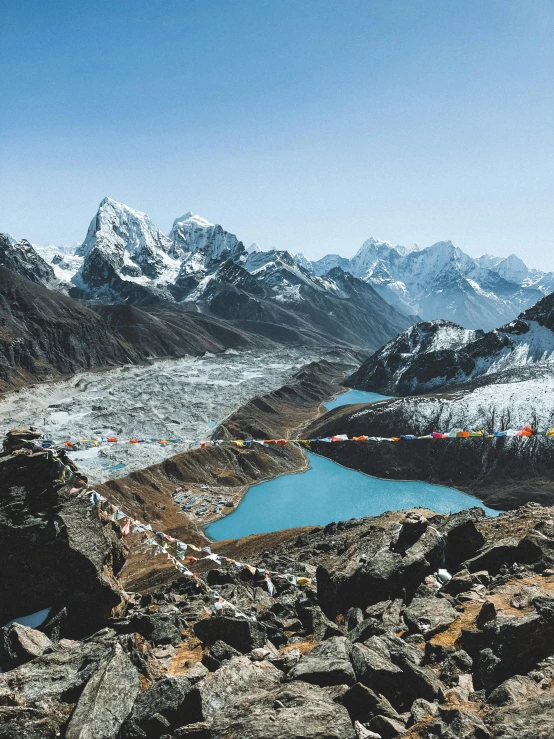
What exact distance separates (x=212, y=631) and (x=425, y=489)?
83.1m

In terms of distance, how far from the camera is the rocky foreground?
10359 mm

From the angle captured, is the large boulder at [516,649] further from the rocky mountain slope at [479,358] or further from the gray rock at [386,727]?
the rocky mountain slope at [479,358]

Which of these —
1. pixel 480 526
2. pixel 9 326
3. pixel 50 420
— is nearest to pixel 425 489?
pixel 480 526

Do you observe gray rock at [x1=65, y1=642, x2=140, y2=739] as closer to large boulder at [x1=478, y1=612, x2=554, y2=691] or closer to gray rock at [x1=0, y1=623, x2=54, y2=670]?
gray rock at [x1=0, y1=623, x2=54, y2=670]

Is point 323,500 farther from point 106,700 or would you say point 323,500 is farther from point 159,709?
point 159,709

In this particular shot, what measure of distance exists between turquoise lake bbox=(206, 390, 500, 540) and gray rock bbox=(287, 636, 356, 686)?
63197mm

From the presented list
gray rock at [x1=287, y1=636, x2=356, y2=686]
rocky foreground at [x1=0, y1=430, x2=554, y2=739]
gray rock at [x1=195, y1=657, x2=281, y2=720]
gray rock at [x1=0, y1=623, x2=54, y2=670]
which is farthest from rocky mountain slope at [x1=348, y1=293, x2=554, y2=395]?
gray rock at [x1=0, y1=623, x2=54, y2=670]

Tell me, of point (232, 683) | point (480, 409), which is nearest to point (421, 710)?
point (232, 683)

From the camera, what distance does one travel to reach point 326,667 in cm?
1193

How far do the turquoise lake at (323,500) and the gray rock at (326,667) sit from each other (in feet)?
207

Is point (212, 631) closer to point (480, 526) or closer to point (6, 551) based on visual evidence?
point (6, 551)

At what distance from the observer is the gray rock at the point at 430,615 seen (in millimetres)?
15250

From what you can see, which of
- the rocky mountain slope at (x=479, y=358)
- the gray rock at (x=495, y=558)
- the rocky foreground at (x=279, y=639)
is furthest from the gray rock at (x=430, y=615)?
the rocky mountain slope at (x=479, y=358)

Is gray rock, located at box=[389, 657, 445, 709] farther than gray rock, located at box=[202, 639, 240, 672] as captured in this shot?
No
